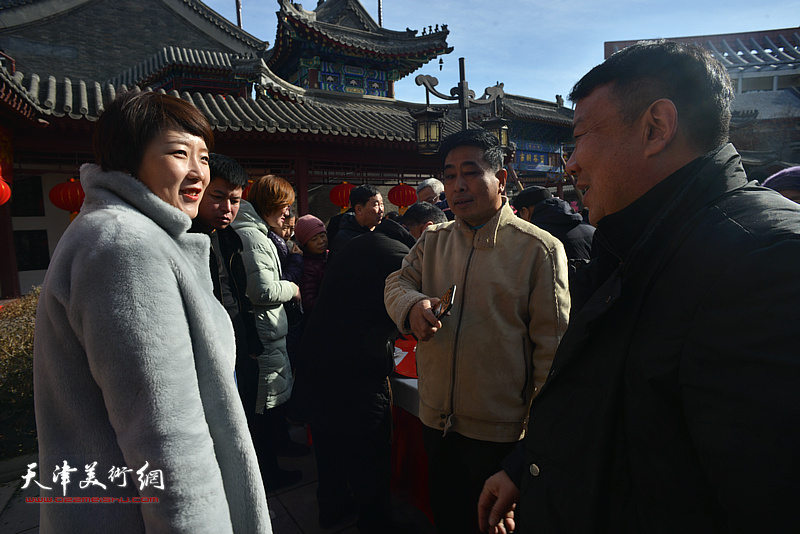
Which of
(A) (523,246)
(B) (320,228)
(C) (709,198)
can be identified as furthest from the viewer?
(B) (320,228)

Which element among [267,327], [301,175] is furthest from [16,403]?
[301,175]

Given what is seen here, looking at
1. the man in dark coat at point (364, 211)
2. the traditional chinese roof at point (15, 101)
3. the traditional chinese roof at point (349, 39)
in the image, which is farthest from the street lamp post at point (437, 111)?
the traditional chinese roof at point (349, 39)

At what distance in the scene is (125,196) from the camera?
3.27 ft

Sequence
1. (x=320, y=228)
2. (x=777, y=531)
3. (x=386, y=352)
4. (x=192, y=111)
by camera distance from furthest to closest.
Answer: (x=320, y=228) < (x=386, y=352) < (x=192, y=111) < (x=777, y=531)

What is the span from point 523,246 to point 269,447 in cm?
223

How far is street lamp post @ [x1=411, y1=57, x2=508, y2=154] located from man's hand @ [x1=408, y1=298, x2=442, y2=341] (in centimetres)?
429

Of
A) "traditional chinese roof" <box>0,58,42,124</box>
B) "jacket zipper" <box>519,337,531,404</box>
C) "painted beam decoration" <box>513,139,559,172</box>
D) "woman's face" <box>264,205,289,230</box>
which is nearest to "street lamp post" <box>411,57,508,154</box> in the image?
"woman's face" <box>264,205,289,230</box>

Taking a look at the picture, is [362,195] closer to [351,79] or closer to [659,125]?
[659,125]

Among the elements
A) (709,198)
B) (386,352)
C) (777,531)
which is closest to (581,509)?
(777,531)

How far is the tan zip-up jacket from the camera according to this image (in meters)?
1.54

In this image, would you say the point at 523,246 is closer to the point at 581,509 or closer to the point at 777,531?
the point at 581,509

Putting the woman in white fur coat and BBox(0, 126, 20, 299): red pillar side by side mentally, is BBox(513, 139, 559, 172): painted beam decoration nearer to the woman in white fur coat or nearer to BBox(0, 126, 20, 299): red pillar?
BBox(0, 126, 20, 299): red pillar

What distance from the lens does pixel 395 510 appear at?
2.59 metres

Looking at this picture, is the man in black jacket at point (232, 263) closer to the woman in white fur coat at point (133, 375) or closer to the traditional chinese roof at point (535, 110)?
the woman in white fur coat at point (133, 375)
